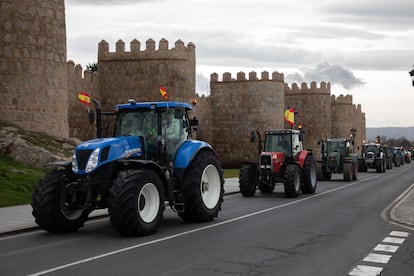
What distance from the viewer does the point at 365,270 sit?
8.37m

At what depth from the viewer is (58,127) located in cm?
2498

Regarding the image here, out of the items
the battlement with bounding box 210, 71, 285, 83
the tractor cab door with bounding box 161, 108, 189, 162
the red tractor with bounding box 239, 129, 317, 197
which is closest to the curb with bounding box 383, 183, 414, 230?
the red tractor with bounding box 239, 129, 317, 197

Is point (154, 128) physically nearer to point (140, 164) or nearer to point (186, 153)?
point (186, 153)

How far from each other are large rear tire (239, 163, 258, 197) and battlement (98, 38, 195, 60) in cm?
1741

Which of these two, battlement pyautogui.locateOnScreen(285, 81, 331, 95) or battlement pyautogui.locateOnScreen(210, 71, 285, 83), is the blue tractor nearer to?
battlement pyautogui.locateOnScreen(210, 71, 285, 83)

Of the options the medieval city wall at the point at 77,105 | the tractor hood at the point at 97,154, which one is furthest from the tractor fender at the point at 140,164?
the medieval city wall at the point at 77,105

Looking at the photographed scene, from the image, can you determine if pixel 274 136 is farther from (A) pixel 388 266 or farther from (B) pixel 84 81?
(B) pixel 84 81

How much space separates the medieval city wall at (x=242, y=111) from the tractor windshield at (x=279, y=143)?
25.9m

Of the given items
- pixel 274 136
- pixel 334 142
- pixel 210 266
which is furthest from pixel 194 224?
pixel 334 142

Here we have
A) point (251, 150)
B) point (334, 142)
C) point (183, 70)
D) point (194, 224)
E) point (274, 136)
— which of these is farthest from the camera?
point (251, 150)

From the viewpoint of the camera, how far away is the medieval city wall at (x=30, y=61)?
2342 centimetres

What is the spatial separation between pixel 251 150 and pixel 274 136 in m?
25.8

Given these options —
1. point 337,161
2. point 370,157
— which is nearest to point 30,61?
point 337,161

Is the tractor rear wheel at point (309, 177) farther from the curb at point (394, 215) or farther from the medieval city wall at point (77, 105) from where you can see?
the medieval city wall at point (77, 105)
